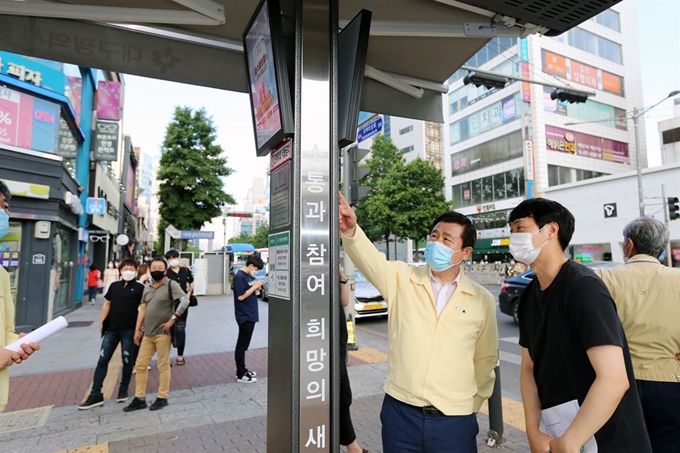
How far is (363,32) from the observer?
1.98 metres

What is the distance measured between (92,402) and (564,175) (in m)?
35.2

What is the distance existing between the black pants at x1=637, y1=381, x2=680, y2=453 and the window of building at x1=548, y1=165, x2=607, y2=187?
33300 millimetres

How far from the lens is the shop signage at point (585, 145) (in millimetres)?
32500

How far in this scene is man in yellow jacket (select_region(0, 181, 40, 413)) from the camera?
7.49 feet

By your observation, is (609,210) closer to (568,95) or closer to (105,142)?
(568,95)

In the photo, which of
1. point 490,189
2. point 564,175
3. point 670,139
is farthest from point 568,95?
point 670,139

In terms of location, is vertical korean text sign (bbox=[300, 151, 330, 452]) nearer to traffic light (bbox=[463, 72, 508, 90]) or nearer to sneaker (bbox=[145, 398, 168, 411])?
sneaker (bbox=[145, 398, 168, 411])

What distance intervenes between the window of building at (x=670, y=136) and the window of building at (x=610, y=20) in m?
11.0

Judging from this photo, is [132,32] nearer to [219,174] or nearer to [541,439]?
[541,439]

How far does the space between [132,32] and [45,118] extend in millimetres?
12079

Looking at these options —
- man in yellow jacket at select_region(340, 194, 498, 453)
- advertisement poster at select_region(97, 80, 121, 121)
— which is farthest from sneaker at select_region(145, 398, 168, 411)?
advertisement poster at select_region(97, 80, 121, 121)

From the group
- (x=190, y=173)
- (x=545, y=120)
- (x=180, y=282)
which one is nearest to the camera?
(x=180, y=282)

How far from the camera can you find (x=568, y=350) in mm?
1729

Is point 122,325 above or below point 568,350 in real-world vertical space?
below
